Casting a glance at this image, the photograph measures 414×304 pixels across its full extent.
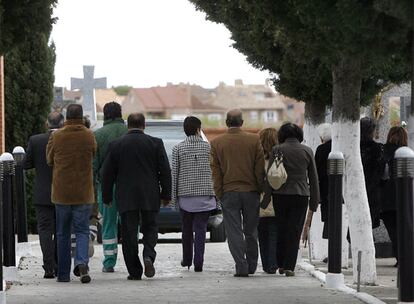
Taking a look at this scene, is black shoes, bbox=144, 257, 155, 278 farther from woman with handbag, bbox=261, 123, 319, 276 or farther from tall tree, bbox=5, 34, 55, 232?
tall tree, bbox=5, 34, 55, 232

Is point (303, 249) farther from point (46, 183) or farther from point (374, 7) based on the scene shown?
point (374, 7)

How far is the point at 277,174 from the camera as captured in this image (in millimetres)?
14938

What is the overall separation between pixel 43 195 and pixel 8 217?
129 cm

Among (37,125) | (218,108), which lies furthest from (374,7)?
(218,108)

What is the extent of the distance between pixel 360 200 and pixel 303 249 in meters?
6.61

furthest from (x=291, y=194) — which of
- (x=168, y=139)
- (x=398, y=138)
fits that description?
(x=168, y=139)

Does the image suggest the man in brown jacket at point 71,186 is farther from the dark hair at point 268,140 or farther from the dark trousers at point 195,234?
the dark hair at point 268,140

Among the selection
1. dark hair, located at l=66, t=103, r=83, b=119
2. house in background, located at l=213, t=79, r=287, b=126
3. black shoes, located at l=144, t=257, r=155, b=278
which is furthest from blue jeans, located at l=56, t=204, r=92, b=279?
house in background, located at l=213, t=79, r=287, b=126

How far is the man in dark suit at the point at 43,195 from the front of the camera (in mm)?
14930

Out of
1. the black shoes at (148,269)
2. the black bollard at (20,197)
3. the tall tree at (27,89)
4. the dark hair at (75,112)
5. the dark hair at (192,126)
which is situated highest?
the tall tree at (27,89)

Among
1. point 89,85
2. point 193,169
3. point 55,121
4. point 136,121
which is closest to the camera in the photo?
point 136,121

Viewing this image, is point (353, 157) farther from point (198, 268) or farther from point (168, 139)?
point (168, 139)

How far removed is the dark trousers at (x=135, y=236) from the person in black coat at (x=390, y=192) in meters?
2.91

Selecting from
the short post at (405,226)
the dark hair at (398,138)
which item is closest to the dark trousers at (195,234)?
the dark hair at (398,138)
